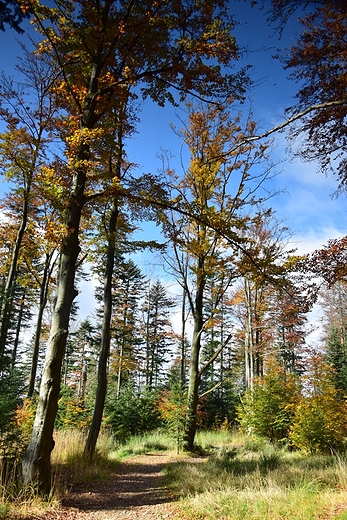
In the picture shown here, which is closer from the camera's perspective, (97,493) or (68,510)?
(68,510)

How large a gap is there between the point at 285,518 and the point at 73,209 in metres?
5.29

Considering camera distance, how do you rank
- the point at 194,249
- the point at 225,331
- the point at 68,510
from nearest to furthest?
the point at 68,510, the point at 194,249, the point at 225,331

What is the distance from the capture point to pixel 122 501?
5051 mm

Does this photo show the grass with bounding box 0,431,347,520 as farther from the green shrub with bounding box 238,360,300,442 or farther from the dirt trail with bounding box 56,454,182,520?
the green shrub with bounding box 238,360,300,442

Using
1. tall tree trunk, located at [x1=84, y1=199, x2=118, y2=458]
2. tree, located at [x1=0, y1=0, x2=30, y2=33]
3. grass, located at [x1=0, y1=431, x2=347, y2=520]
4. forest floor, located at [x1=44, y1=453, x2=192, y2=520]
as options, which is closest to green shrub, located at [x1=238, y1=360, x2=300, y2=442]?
grass, located at [x1=0, y1=431, x2=347, y2=520]

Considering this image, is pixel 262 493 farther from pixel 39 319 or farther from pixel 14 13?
pixel 39 319

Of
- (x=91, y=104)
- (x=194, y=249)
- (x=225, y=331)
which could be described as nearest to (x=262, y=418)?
(x=194, y=249)

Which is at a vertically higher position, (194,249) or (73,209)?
(194,249)

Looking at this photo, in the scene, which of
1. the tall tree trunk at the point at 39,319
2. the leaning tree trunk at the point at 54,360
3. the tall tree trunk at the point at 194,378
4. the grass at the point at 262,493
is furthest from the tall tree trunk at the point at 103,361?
the tall tree trunk at the point at 39,319

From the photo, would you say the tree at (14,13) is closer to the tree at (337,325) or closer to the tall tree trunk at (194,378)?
the tall tree trunk at (194,378)

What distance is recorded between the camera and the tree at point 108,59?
5.66 meters

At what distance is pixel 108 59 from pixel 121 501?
7.70m

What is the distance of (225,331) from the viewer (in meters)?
27.9

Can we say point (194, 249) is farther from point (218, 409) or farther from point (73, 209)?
point (218, 409)
